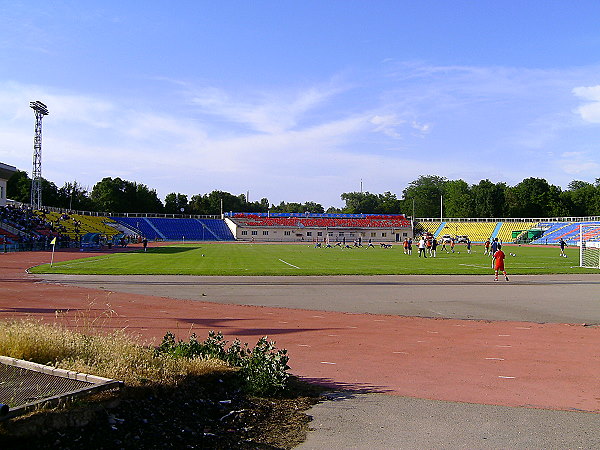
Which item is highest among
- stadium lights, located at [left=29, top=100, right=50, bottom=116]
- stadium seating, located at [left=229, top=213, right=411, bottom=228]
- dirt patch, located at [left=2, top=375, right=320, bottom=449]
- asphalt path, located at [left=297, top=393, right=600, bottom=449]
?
stadium lights, located at [left=29, top=100, right=50, bottom=116]

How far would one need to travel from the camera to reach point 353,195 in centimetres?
18325

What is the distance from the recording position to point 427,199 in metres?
160

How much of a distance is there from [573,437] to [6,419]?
622 cm

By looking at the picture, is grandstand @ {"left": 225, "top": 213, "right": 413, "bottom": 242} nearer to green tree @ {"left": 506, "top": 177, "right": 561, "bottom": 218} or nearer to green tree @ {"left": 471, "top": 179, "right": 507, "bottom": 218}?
green tree @ {"left": 471, "top": 179, "right": 507, "bottom": 218}

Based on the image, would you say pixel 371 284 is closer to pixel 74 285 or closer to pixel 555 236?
pixel 74 285

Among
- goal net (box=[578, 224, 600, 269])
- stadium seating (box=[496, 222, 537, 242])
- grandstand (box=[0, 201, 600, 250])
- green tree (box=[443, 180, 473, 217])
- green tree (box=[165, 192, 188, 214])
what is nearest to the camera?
goal net (box=[578, 224, 600, 269])

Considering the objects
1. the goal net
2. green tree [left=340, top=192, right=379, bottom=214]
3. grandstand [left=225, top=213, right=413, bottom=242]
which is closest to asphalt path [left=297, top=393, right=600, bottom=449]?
the goal net

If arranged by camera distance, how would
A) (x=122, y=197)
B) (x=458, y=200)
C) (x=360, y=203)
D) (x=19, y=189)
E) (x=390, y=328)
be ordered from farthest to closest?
1. (x=360, y=203)
2. (x=458, y=200)
3. (x=122, y=197)
4. (x=19, y=189)
5. (x=390, y=328)

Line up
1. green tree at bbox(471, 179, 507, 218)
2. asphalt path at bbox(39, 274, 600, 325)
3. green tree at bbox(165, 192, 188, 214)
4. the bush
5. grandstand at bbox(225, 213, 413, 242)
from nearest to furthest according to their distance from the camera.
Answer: the bush, asphalt path at bbox(39, 274, 600, 325), grandstand at bbox(225, 213, 413, 242), green tree at bbox(471, 179, 507, 218), green tree at bbox(165, 192, 188, 214)

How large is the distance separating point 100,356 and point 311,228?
106m

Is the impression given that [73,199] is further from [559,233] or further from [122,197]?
[559,233]

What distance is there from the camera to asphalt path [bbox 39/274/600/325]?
16.4 metres

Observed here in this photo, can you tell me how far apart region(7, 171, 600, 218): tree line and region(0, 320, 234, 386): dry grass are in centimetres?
11876

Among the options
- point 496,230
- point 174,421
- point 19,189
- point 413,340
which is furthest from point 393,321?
point 19,189
